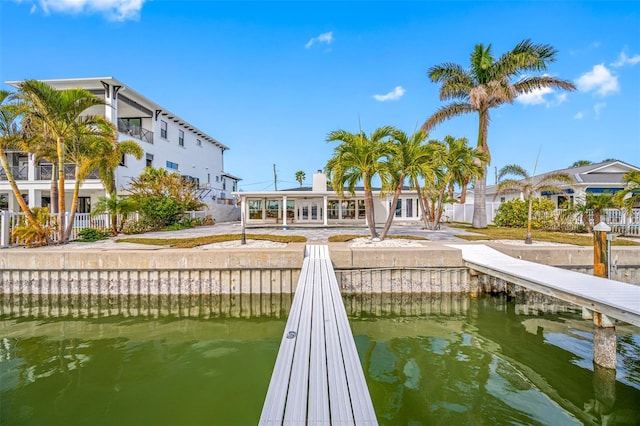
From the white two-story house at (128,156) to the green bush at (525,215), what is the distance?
2311 cm

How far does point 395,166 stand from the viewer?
1186 centimetres

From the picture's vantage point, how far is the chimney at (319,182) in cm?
2381

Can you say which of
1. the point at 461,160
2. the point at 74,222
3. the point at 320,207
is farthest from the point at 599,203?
the point at 74,222

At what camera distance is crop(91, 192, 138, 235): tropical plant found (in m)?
15.2

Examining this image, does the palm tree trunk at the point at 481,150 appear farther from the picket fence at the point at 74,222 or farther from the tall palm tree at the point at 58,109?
the picket fence at the point at 74,222

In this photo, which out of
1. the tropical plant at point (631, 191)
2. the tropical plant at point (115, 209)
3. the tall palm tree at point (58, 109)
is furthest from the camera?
the tropical plant at point (115, 209)

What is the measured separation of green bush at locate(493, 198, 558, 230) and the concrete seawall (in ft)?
30.5

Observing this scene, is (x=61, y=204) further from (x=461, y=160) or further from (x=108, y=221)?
(x=461, y=160)

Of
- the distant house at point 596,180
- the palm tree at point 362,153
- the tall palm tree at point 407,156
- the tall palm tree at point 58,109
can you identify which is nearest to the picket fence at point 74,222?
the tall palm tree at point 58,109

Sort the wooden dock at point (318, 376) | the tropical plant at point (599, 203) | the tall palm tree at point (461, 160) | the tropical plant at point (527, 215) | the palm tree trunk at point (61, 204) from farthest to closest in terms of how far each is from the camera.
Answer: the tropical plant at point (527, 215), the tall palm tree at point (461, 160), the tropical plant at point (599, 203), the palm tree trunk at point (61, 204), the wooden dock at point (318, 376)

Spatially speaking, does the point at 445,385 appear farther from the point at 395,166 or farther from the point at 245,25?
the point at 245,25

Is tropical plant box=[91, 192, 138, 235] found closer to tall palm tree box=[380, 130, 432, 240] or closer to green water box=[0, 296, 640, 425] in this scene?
green water box=[0, 296, 640, 425]

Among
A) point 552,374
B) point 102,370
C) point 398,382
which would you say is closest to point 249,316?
point 102,370

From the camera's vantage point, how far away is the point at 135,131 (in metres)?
23.1
